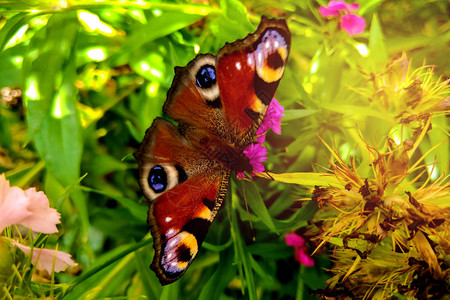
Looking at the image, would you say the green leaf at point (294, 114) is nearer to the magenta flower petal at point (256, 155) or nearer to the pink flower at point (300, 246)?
the magenta flower petal at point (256, 155)

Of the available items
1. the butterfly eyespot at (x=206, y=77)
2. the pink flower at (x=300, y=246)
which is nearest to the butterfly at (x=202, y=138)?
the butterfly eyespot at (x=206, y=77)

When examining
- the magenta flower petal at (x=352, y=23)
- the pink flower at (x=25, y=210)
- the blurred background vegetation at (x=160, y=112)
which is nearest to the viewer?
the pink flower at (x=25, y=210)

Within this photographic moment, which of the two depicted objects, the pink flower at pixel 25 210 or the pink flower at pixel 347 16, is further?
the pink flower at pixel 347 16

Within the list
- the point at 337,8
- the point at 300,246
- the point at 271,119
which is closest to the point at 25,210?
the point at 271,119

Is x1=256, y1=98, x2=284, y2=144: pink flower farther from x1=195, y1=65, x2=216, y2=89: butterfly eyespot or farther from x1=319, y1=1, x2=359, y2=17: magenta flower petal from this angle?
x1=319, y1=1, x2=359, y2=17: magenta flower petal

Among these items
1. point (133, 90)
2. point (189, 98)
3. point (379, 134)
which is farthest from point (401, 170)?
point (133, 90)

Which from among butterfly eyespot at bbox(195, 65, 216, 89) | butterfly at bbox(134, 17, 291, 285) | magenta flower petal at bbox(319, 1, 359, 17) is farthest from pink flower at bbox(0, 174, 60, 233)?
magenta flower petal at bbox(319, 1, 359, 17)

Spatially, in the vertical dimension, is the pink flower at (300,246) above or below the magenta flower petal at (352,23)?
below
